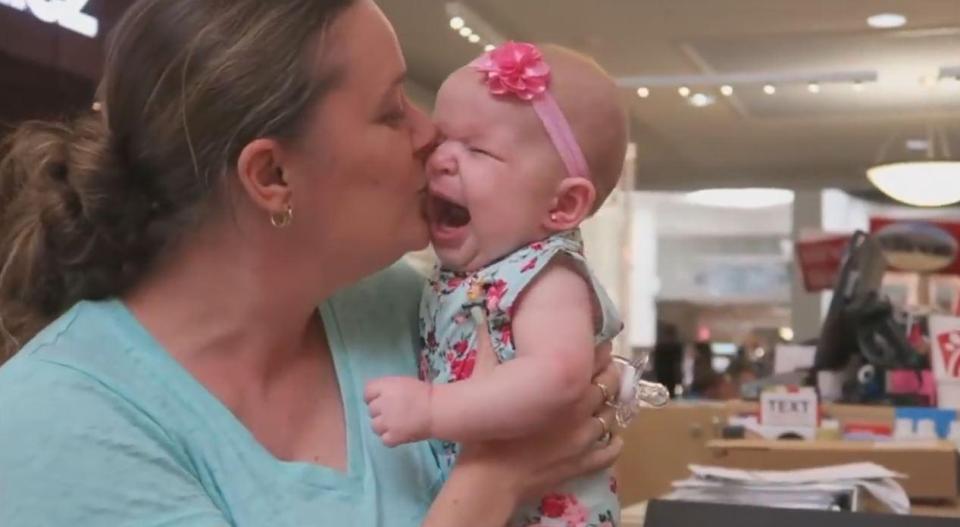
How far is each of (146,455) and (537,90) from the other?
49 centimetres

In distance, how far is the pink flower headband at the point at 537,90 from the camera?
46.6 inches

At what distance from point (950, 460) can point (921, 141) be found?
22.0ft

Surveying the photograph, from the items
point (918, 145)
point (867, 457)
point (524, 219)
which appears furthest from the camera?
point (918, 145)

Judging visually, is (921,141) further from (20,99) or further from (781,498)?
(781,498)

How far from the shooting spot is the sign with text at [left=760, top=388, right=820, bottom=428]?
2.61 metres

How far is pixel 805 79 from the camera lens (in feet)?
20.5

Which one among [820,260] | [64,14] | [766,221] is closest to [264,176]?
[64,14]

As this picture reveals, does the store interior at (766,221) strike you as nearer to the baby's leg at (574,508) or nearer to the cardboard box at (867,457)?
the cardboard box at (867,457)

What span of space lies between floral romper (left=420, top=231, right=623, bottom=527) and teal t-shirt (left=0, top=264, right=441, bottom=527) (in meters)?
0.08

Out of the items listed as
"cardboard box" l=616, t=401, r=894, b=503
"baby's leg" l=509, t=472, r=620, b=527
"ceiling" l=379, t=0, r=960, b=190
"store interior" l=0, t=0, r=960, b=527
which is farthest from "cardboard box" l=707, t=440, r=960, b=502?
"ceiling" l=379, t=0, r=960, b=190

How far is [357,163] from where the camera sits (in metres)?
1.10

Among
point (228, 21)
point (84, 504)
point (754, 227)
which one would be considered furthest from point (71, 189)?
point (754, 227)

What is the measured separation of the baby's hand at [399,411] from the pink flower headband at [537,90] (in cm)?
27

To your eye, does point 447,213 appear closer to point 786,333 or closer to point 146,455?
point 146,455
